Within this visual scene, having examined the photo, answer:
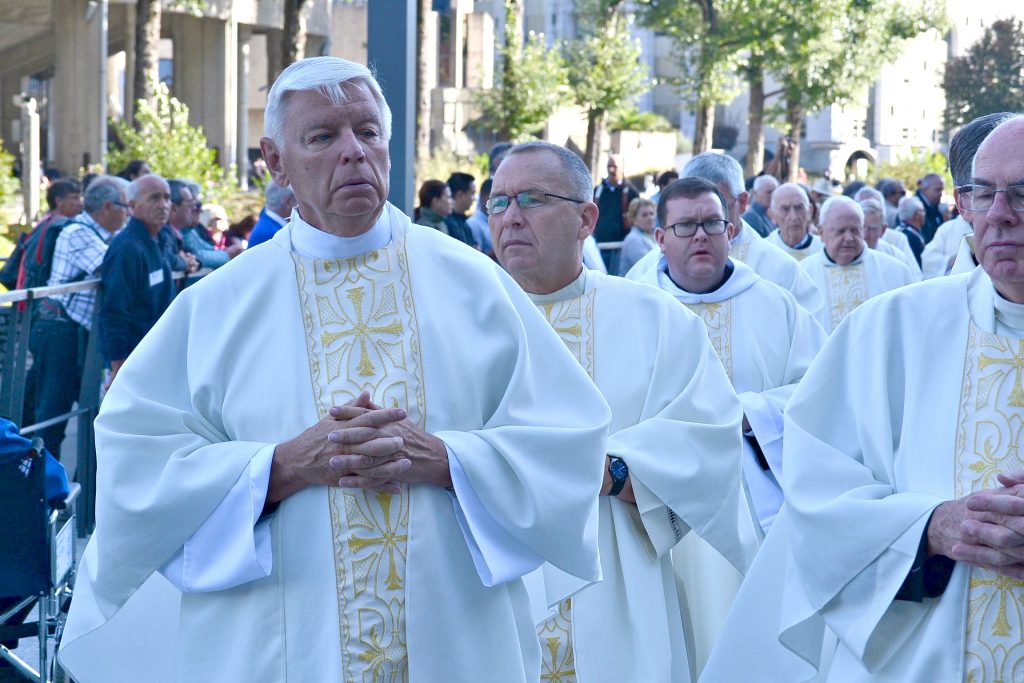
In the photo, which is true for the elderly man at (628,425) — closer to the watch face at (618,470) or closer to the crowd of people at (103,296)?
the watch face at (618,470)

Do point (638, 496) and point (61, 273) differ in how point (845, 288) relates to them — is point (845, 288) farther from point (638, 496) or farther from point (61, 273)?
point (638, 496)

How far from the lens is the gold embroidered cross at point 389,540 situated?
3.31 metres

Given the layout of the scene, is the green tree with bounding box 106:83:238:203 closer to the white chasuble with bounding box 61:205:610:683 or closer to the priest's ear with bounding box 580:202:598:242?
the priest's ear with bounding box 580:202:598:242

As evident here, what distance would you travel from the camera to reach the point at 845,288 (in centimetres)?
1020

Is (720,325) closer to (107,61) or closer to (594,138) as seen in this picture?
(594,138)

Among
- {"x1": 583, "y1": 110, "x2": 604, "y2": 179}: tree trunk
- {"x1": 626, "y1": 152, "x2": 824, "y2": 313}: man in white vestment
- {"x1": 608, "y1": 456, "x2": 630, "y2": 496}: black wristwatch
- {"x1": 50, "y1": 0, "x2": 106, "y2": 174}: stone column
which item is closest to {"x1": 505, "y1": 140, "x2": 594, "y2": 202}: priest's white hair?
{"x1": 608, "y1": 456, "x2": 630, "y2": 496}: black wristwatch

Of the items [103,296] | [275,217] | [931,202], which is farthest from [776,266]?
[931,202]

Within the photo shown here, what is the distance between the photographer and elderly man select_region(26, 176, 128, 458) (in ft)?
27.9

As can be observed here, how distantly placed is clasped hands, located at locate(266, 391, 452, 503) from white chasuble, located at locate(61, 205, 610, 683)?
0.18ft

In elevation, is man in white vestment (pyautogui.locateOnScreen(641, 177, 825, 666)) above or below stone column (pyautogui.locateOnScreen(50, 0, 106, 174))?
below

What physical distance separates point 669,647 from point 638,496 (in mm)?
478

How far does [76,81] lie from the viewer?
31.6 metres

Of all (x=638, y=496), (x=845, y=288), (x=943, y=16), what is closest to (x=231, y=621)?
(x=638, y=496)

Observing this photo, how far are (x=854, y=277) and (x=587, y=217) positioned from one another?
5.86 meters
